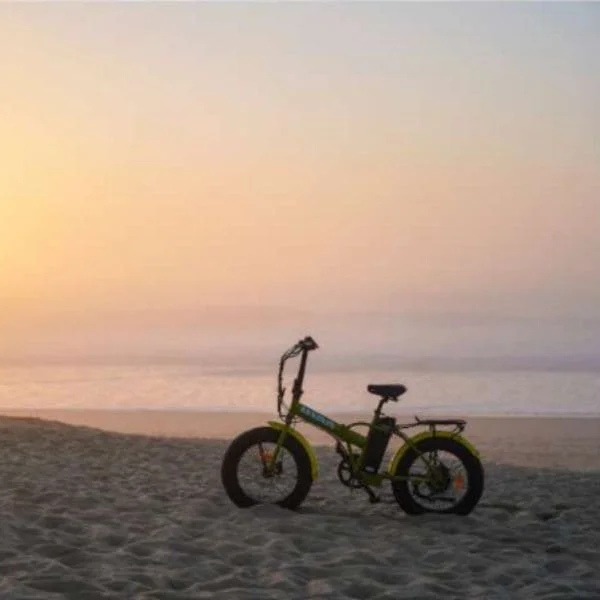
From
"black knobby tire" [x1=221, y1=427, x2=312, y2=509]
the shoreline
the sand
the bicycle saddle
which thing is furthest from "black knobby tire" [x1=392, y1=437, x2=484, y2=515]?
the shoreline

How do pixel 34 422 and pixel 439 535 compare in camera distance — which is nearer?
pixel 439 535

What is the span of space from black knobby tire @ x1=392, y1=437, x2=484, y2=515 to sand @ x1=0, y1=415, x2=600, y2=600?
0.14 metres

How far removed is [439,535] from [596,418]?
1287cm

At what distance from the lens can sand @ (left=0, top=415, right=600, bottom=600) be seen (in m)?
5.50

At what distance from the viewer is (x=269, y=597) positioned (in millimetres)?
5266

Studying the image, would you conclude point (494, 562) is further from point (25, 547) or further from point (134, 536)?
point (25, 547)

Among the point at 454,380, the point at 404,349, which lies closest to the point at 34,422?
the point at 454,380

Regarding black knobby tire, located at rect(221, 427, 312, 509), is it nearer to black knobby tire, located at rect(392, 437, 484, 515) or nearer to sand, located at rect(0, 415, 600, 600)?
sand, located at rect(0, 415, 600, 600)

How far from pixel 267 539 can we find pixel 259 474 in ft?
4.81

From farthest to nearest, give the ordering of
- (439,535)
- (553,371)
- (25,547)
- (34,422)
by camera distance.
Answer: (553,371), (34,422), (439,535), (25,547)

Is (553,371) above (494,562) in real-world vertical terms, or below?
above

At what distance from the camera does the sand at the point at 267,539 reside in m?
5.50

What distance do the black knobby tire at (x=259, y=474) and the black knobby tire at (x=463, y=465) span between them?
0.79 metres

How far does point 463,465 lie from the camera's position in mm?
8016
